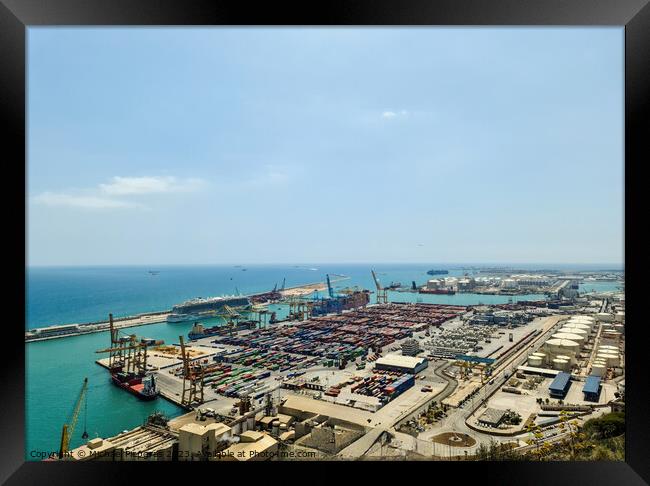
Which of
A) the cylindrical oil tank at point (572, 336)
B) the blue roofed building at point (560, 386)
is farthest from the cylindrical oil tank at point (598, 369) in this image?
the cylindrical oil tank at point (572, 336)

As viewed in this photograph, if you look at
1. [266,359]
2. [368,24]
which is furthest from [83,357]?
[368,24]

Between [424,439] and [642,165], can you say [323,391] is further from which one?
[642,165]

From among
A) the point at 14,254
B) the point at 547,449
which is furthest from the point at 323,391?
the point at 14,254

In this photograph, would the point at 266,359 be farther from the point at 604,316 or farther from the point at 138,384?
the point at 604,316

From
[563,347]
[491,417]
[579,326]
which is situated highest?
[579,326]

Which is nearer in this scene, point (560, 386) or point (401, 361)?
point (560, 386)

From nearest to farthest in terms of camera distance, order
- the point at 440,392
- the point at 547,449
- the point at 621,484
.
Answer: the point at 621,484 → the point at 547,449 → the point at 440,392

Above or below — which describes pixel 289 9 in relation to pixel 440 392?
above
